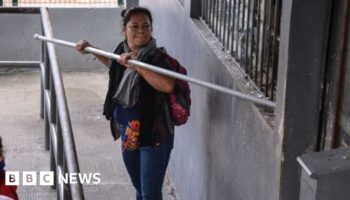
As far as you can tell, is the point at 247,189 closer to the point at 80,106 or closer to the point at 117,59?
the point at 117,59

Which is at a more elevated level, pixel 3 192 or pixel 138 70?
pixel 138 70

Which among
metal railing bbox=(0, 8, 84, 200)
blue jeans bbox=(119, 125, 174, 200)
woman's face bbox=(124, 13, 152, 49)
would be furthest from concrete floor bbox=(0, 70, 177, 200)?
woman's face bbox=(124, 13, 152, 49)

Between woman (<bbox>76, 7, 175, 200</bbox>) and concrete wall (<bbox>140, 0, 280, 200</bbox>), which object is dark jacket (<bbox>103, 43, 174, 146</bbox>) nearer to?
woman (<bbox>76, 7, 175, 200</bbox>)

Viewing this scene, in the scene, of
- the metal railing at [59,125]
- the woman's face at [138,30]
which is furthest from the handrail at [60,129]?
the woman's face at [138,30]

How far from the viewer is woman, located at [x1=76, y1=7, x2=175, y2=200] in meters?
4.07

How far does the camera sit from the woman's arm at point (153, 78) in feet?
12.8

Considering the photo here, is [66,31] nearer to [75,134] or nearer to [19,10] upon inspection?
[75,134]

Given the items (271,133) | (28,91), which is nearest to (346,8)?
(271,133)

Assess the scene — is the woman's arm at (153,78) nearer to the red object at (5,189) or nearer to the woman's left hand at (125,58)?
the woman's left hand at (125,58)

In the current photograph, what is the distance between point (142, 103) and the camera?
412 cm

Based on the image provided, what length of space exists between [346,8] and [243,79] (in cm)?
97

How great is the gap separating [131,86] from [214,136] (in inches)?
19.3

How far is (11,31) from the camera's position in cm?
822

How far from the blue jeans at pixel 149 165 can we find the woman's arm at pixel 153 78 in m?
0.35
